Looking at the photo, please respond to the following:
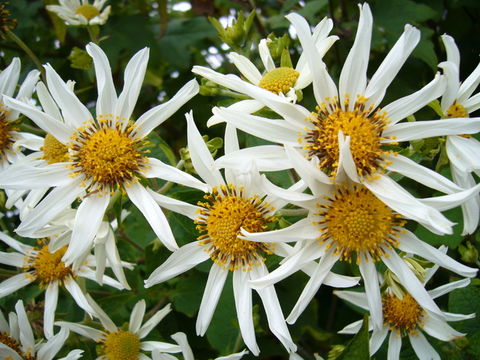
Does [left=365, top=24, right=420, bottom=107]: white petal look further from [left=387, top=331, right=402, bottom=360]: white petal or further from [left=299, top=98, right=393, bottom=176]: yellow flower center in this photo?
[left=387, top=331, right=402, bottom=360]: white petal

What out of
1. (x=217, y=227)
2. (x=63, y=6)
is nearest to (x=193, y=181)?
(x=217, y=227)

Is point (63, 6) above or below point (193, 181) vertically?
above

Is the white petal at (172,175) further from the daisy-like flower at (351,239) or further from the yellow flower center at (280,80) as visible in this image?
the yellow flower center at (280,80)

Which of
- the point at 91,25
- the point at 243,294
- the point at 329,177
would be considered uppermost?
the point at 91,25

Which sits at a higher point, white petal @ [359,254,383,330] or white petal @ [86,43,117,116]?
white petal @ [86,43,117,116]

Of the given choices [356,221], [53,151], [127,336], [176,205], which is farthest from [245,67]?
[127,336]

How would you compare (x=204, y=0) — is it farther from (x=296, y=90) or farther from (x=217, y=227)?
(x=217, y=227)

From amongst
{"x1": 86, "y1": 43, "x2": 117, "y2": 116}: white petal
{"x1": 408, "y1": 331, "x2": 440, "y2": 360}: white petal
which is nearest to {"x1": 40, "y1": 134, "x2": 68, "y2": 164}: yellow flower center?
{"x1": 86, "y1": 43, "x2": 117, "y2": 116}: white petal
